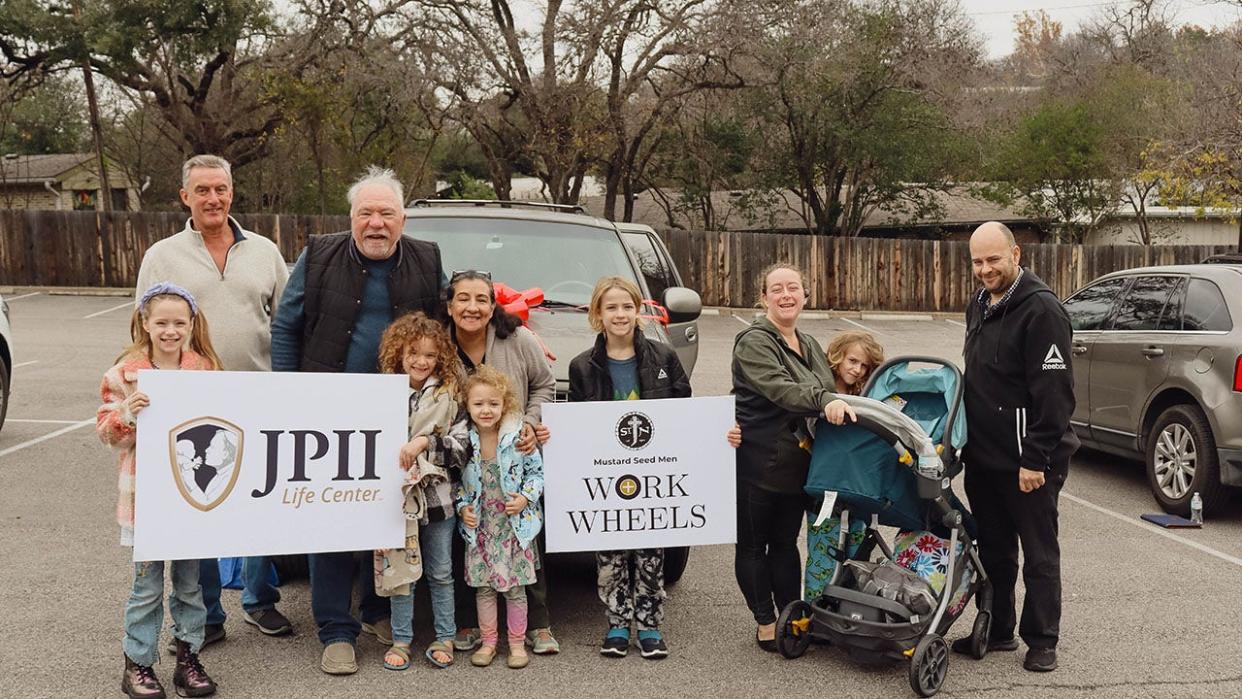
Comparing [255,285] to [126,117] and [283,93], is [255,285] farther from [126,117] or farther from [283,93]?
[126,117]

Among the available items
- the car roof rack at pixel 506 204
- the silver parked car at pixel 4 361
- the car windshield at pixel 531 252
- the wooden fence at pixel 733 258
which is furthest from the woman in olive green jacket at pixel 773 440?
the wooden fence at pixel 733 258

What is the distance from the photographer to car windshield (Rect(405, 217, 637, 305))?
6.60 m

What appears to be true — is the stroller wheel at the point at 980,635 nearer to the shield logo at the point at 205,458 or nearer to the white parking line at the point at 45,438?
the shield logo at the point at 205,458

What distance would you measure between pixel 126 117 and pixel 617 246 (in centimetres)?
4116

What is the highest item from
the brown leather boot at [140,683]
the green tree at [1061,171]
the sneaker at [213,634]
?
the green tree at [1061,171]

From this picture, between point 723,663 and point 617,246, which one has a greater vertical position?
point 617,246

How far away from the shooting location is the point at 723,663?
15.9ft

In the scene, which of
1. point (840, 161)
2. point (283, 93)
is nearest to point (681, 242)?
point (840, 161)

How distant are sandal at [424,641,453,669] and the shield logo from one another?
3.71 ft

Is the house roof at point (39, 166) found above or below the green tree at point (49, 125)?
below

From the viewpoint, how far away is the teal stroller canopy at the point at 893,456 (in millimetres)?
4309

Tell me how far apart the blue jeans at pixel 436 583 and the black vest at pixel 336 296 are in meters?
0.85

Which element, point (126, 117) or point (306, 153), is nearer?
point (306, 153)

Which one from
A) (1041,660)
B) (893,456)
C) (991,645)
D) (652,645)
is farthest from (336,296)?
(1041,660)
